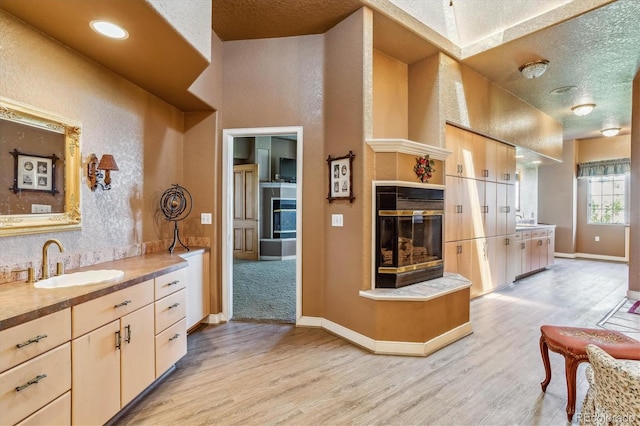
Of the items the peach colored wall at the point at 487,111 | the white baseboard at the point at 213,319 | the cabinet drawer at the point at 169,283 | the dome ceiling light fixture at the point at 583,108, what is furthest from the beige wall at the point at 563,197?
the cabinet drawer at the point at 169,283

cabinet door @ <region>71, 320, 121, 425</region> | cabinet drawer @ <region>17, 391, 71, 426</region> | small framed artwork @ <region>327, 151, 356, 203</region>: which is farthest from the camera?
small framed artwork @ <region>327, 151, 356, 203</region>

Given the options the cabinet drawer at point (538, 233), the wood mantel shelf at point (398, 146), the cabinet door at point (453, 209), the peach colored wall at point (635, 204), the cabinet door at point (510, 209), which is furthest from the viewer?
the cabinet drawer at point (538, 233)

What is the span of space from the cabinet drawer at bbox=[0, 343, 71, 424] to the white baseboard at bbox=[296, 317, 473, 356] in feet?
6.94

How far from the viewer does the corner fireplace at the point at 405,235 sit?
9.36ft

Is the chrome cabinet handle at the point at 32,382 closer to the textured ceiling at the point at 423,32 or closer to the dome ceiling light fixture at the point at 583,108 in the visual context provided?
the textured ceiling at the point at 423,32

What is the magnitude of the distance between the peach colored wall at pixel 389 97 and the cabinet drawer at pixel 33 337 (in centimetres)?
310

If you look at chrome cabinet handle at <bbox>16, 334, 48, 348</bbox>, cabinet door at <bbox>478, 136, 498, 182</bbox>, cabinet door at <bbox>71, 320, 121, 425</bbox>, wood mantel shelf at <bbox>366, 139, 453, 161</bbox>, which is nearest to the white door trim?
wood mantel shelf at <bbox>366, 139, 453, 161</bbox>

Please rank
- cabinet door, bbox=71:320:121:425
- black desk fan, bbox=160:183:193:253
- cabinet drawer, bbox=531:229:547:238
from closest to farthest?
cabinet door, bbox=71:320:121:425 → black desk fan, bbox=160:183:193:253 → cabinet drawer, bbox=531:229:547:238

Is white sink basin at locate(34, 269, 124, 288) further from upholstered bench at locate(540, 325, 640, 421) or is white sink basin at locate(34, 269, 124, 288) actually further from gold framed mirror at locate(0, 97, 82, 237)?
upholstered bench at locate(540, 325, 640, 421)

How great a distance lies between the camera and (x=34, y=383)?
4.36ft

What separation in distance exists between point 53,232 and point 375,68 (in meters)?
3.37

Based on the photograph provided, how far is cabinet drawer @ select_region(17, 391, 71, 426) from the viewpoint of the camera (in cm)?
132

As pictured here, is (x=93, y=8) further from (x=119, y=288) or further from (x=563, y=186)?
(x=563, y=186)

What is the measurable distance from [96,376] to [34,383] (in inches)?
13.6
